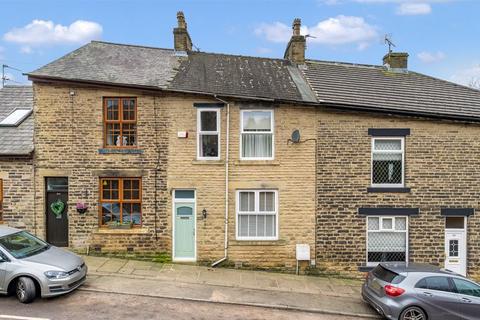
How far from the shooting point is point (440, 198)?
1318 cm

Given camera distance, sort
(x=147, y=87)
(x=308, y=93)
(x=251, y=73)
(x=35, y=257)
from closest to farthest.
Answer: (x=35, y=257) → (x=147, y=87) → (x=308, y=93) → (x=251, y=73)

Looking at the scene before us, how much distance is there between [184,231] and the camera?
42.6 ft

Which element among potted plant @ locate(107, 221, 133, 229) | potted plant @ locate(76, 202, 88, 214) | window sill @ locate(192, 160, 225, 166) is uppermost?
window sill @ locate(192, 160, 225, 166)

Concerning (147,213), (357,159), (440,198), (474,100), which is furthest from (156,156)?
(474,100)

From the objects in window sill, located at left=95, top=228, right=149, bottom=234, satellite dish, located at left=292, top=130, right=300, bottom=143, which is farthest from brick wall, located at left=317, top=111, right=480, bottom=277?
window sill, located at left=95, top=228, right=149, bottom=234

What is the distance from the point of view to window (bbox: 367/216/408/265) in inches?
522

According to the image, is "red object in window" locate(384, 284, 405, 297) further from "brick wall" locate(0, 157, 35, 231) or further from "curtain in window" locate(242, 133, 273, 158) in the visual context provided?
"brick wall" locate(0, 157, 35, 231)

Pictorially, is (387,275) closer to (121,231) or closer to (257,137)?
(257,137)

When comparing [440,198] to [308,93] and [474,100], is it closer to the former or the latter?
[474,100]

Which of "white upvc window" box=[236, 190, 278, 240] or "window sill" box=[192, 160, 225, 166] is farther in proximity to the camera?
"white upvc window" box=[236, 190, 278, 240]

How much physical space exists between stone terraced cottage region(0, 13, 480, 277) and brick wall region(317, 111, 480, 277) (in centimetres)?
4

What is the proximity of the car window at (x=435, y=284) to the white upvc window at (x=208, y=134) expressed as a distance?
717 centimetres

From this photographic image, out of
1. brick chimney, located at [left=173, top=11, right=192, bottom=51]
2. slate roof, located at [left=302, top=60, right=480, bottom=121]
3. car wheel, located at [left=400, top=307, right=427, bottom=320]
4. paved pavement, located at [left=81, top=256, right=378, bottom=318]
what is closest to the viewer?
car wheel, located at [left=400, top=307, right=427, bottom=320]

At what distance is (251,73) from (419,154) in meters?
6.92
